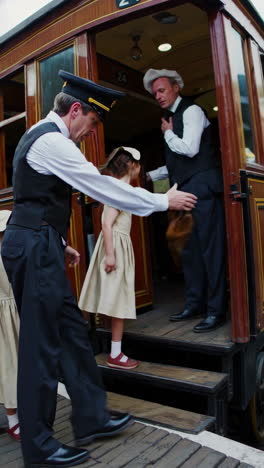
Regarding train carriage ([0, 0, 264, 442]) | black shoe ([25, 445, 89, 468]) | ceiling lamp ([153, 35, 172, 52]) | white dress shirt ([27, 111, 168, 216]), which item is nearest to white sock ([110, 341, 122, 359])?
train carriage ([0, 0, 264, 442])

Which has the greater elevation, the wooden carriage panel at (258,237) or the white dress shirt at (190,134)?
the white dress shirt at (190,134)

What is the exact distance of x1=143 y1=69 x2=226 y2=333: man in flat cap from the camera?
9.82ft

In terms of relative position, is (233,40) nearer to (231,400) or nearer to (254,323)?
(254,323)

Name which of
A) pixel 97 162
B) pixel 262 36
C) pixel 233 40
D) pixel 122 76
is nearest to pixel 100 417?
pixel 97 162

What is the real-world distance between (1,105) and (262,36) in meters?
2.56

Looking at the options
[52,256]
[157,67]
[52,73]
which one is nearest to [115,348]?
[52,256]

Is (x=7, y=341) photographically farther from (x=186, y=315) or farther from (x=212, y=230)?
(x=212, y=230)

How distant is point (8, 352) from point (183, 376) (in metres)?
1.06

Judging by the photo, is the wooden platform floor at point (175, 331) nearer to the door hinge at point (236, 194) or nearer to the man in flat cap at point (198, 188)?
the man in flat cap at point (198, 188)

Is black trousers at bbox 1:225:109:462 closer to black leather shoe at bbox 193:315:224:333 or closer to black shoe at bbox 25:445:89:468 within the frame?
black shoe at bbox 25:445:89:468

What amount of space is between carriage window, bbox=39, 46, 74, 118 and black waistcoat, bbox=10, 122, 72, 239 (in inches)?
65.2

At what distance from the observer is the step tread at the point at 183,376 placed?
2.40m

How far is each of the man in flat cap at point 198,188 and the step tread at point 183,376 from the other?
1.19ft

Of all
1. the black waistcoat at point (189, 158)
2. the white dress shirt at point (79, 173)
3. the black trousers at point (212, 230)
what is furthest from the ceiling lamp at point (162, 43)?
the white dress shirt at point (79, 173)
